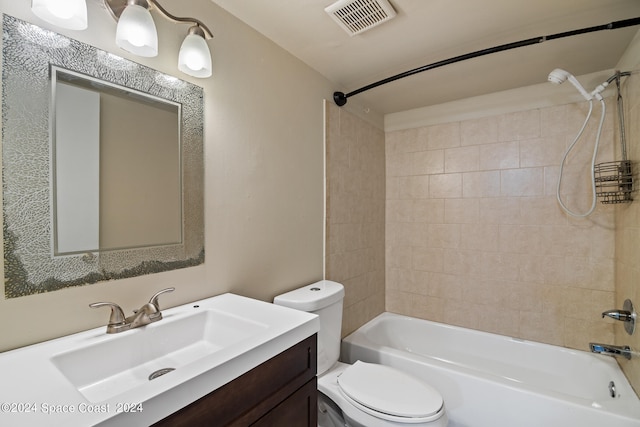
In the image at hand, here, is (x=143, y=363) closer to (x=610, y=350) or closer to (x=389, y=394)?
(x=389, y=394)

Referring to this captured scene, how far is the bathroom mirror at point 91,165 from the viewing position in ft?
2.74

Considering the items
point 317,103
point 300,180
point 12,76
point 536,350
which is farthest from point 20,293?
point 536,350

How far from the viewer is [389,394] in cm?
144

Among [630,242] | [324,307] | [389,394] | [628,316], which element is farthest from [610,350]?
[324,307]

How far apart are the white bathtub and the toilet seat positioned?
1.09 feet

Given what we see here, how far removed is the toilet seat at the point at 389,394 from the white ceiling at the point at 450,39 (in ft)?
6.04

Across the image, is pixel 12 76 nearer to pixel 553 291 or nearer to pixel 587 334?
pixel 553 291

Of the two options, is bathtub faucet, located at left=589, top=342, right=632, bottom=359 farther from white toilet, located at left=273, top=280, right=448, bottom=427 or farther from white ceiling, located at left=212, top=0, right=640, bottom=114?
white ceiling, located at left=212, top=0, right=640, bottom=114

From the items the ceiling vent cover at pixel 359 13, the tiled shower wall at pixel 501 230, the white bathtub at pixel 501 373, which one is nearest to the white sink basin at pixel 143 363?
the white bathtub at pixel 501 373

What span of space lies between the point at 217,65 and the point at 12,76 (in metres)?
0.73

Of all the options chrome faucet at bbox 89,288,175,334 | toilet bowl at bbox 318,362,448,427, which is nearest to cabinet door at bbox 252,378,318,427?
toilet bowl at bbox 318,362,448,427

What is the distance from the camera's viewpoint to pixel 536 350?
2.09 m

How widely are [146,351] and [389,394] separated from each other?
1117 mm

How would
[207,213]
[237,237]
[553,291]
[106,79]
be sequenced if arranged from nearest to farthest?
1. [106,79]
2. [207,213]
3. [237,237]
4. [553,291]
